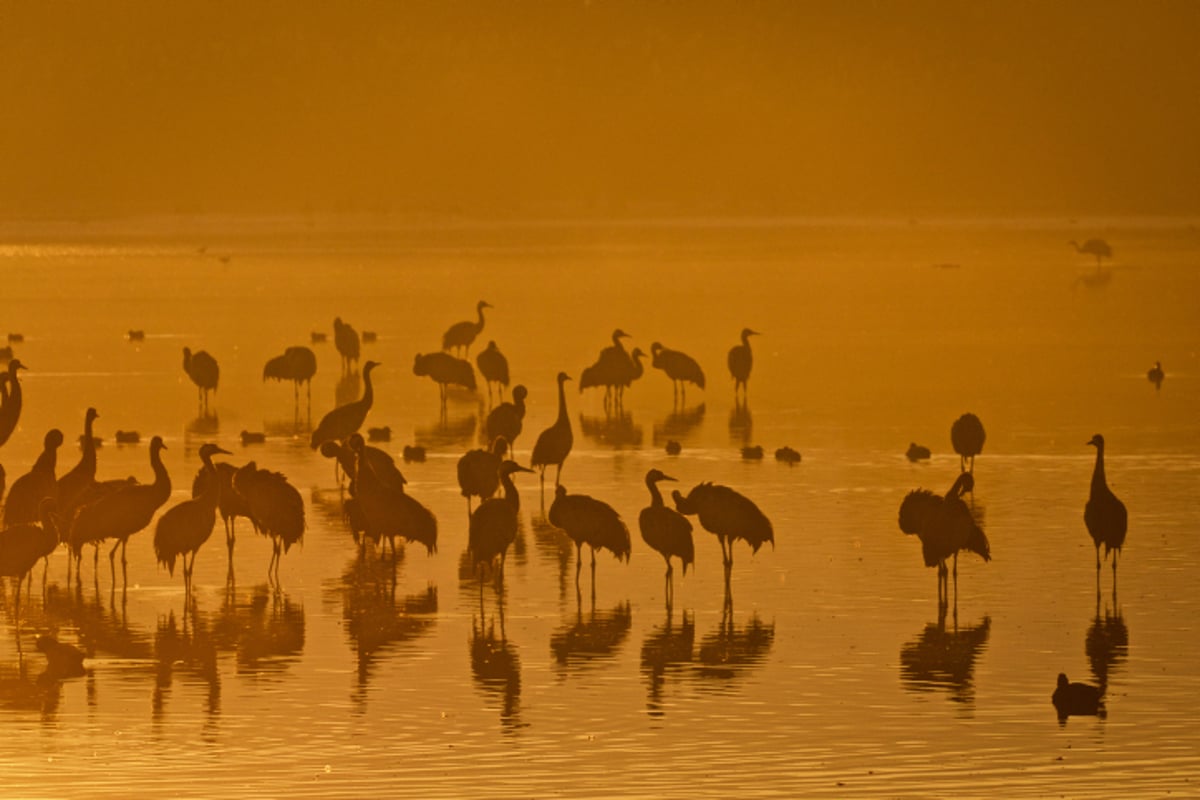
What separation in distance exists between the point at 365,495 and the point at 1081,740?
22.4 ft

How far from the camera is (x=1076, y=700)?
14625 millimetres

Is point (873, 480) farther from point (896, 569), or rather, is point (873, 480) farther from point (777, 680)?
point (777, 680)

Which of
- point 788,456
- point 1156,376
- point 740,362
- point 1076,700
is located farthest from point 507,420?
point 1156,376

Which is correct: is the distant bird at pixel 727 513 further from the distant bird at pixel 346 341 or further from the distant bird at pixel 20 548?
the distant bird at pixel 346 341

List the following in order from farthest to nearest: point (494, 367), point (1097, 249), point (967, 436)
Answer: point (1097, 249) < point (494, 367) < point (967, 436)

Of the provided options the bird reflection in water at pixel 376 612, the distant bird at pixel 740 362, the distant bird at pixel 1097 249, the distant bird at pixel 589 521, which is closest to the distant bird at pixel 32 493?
the bird reflection in water at pixel 376 612

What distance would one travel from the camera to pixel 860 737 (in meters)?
14.3

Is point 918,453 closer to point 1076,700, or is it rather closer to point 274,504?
point 274,504

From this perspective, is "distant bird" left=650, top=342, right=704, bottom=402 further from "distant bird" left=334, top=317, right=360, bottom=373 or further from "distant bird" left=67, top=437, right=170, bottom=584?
"distant bird" left=67, top=437, right=170, bottom=584

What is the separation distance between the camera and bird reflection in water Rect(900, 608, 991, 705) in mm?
15492

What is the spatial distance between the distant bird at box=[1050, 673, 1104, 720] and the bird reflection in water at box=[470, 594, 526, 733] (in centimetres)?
305

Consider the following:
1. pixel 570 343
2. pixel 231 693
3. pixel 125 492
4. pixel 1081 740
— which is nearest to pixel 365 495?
pixel 125 492

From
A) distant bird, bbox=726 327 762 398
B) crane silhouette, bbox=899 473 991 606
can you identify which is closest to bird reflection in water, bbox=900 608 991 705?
crane silhouette, bbox=899 473 991 606

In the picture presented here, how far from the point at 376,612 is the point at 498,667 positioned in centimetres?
207
